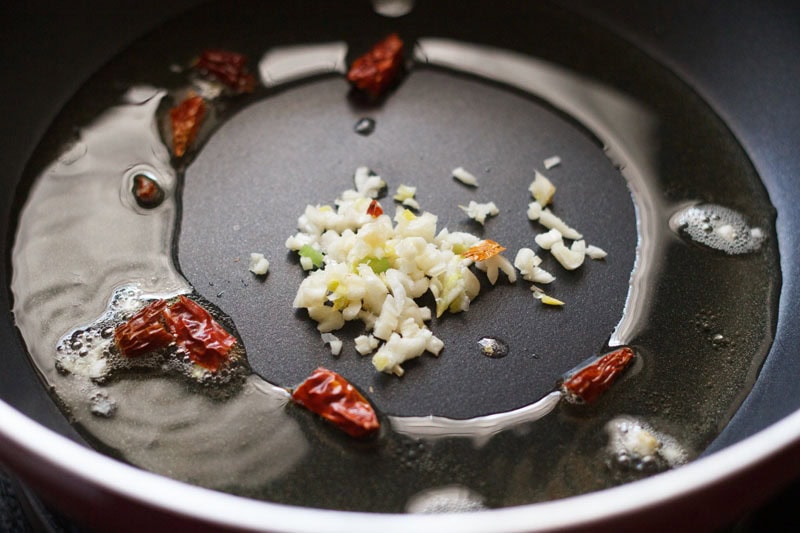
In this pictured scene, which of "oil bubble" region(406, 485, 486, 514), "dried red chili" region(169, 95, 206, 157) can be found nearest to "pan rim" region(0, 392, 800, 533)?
"oil bubble" region(406, 485, 486, 514)

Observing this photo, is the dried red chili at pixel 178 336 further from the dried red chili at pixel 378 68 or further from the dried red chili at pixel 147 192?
the dried red chili at pixel 378 68

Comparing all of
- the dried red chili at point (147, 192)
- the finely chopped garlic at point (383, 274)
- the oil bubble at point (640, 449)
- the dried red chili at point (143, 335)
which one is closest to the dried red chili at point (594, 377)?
the oil bubble at point (640, 449)

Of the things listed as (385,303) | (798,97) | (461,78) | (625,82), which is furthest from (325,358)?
(798,97)

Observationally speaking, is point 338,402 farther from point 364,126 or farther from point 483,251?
point 364,126

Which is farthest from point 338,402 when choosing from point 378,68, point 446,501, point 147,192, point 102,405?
point 378,68

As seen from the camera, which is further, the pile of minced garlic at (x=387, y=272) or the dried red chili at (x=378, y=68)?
the dried red chili at (x=378, y=68)

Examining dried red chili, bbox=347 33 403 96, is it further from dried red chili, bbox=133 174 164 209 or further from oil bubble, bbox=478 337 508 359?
oil bubble, bbox=478 337 508 359

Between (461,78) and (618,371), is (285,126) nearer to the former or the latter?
(461,78)
